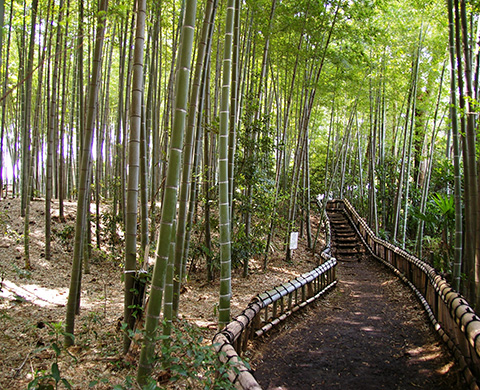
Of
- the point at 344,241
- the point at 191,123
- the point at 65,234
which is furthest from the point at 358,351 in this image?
the point at 344,241

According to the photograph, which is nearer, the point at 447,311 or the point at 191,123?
the point at 191,123

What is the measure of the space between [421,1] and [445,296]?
497cm

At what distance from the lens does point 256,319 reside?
3.67 meters

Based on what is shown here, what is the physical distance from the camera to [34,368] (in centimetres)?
276

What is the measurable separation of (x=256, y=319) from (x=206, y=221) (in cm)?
256

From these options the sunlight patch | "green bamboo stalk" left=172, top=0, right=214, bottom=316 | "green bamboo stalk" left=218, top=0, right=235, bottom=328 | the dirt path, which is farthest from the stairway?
"green bamboo stalk" left=172, top=0, right=214, bottom=316

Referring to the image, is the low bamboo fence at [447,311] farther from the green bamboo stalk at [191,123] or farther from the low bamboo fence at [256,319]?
the green bamboo stalk at [191,123]

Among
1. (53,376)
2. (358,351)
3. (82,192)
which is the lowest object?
(358,351)

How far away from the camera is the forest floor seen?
2719 millimetres

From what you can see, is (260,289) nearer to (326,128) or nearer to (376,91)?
(376,91)

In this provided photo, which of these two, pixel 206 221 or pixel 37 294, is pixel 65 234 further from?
pixel 206 221

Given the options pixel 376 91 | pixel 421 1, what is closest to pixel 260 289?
pixel 421 1

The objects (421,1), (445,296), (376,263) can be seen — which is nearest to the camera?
(445,296)

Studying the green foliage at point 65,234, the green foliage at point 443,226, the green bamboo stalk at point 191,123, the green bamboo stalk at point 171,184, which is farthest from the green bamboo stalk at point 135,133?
the green foliage at point 65,234
